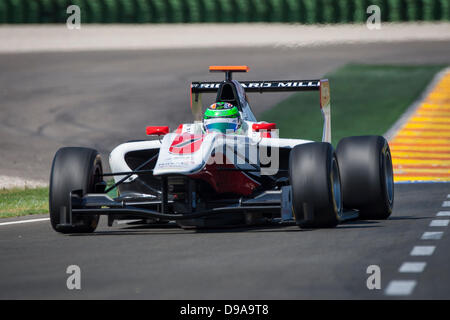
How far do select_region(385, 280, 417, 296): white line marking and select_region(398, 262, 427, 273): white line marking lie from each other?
0.54 m

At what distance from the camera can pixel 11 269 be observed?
9.57 metres

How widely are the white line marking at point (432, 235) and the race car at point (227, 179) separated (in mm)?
1047

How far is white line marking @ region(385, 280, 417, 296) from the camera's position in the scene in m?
7.77

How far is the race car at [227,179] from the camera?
11695 millimetres

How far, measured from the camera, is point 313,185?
455 inches

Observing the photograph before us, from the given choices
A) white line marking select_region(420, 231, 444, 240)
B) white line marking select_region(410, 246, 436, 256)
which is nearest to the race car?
white line marking select_region(420, 231, 444, 240)

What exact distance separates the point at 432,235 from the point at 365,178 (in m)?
1.88

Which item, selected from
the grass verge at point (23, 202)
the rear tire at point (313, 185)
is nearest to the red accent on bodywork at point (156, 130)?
the rear tire at point (313, 185)

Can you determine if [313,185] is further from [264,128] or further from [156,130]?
[156,130]

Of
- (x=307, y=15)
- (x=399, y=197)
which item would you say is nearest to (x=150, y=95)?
(x=307, y=15)

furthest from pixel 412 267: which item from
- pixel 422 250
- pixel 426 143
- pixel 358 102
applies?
pixel 358 102

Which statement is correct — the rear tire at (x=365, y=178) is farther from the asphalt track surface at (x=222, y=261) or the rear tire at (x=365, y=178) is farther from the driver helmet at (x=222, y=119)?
the driver helmet at (x=222, y=119)

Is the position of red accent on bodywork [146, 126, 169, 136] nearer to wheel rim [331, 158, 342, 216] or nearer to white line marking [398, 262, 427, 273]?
wheel rim [331, 158, 342, 216]

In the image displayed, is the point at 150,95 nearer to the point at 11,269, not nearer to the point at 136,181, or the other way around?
the point at 136,181
